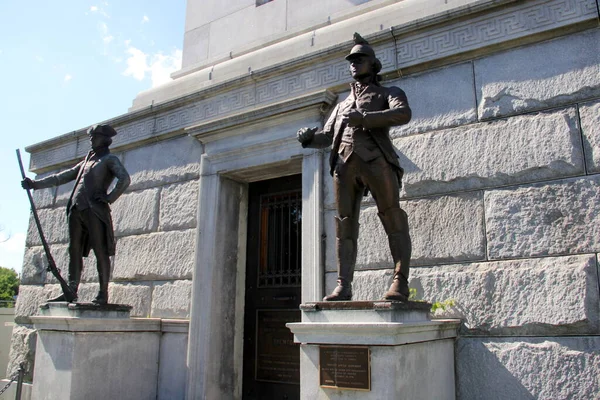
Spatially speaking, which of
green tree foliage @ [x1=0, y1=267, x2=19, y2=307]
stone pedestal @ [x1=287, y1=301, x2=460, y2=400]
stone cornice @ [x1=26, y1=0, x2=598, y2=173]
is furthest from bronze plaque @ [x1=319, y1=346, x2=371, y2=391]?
green tree foliage @ [x1=0, y1=267, x2=19, y2=307]

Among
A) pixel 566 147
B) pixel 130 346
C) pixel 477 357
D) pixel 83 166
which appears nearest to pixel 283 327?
pixel 130 346

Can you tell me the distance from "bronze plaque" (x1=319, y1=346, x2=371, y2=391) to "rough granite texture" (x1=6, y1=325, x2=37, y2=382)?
6.41m

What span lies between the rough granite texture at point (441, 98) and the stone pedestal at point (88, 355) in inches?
159

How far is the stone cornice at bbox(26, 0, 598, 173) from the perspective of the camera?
548 centimetres

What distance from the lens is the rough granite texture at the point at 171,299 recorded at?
24.2ft

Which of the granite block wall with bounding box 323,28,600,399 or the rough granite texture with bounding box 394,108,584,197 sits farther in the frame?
the rough granite texture with bounding box 394,108,584,197

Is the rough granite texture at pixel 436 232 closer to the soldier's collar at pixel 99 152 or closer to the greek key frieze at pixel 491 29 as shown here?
the greek key frieze at pixel 491 29

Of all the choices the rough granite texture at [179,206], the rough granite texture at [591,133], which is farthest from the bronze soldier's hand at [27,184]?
the rough granite texture at [591,133]

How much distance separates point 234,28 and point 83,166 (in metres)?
3.29

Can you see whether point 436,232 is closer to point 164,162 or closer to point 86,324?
point 86,324

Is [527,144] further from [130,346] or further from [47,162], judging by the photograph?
[47,162]

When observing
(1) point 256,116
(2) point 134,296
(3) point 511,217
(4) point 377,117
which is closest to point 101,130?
(1) point 256,116

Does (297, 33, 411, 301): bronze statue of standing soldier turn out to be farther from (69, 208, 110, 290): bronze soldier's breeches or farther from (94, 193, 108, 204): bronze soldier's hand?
(69, 208, 110, 290): bronze soldier's breeches

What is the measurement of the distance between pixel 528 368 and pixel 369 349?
1.74 m
